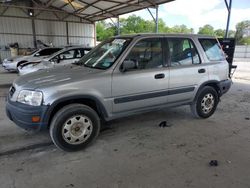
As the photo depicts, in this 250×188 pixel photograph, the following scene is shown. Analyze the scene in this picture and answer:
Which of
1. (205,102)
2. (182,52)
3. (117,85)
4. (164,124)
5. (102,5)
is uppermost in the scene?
(102,5)

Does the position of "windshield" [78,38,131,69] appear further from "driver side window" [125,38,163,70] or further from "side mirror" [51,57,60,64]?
"side mirror" [51,57,60,64]

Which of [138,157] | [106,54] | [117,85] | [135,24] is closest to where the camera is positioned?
[138,157]

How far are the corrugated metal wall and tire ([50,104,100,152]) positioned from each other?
1822cm

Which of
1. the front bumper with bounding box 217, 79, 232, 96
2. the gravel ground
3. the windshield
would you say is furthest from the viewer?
the front bumper with bounding box 217, 79, 232, 96

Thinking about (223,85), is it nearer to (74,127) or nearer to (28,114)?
→ (74,127)

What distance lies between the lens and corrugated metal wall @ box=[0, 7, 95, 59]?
18312 millimetres

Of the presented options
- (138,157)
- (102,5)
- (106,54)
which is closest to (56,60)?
(106,54)

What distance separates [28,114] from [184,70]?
108 inches

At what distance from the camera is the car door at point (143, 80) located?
3.41 metres

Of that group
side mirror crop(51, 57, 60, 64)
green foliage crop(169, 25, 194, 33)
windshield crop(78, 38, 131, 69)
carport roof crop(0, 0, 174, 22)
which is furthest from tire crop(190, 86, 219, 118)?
green foliage crop(169, 25, 194, 33)

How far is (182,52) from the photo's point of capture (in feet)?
13.4

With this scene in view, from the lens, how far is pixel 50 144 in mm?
3480

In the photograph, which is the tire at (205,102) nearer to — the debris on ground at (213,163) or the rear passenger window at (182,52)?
the rear passenger window at (182,52)

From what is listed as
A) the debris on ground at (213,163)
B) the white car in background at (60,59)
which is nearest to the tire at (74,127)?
the debris on ground at (213,163)
